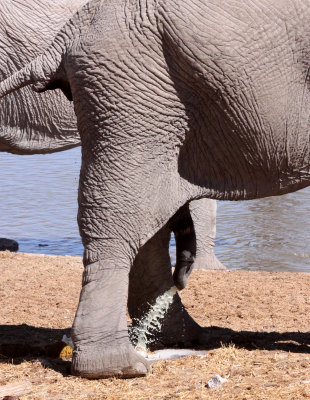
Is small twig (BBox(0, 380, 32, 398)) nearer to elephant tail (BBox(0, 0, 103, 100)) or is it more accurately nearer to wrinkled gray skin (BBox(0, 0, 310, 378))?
wrinkled gray skin (BBox(0, 0, 310, 378))

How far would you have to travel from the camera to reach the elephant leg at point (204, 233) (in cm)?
882

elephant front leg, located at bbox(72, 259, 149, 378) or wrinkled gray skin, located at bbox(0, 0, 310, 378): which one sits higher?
wrinkled gray skin, located at bbox(0, 0, 310, 378)

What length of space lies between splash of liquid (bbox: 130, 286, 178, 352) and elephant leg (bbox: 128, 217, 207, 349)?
0.7 inches

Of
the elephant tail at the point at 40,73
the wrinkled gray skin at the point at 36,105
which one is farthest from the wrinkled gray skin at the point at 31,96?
the elephant tail at the point at 40,73

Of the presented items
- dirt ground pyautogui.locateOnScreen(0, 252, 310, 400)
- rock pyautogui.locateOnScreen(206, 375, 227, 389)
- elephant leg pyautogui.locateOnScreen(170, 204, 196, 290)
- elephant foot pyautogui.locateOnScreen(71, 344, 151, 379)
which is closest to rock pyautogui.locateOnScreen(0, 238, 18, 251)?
dirt ground pyautogui.locateOnScreen(0, 252, 310, 400)

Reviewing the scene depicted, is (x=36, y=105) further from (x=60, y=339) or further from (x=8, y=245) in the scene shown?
(x=60, y=339)

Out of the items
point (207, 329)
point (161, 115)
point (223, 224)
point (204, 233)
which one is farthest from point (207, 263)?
point (161, 115)

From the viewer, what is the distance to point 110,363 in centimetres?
501

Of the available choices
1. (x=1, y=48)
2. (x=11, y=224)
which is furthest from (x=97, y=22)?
(x=11, y=224)

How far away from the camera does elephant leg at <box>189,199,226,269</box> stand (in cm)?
882

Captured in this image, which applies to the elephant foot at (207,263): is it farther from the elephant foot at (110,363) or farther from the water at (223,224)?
the elephant foot at (110,363)

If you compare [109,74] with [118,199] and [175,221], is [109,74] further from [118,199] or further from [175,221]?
[175,221]

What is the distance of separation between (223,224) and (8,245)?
2506mm

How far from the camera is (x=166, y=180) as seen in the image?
16.6ft
